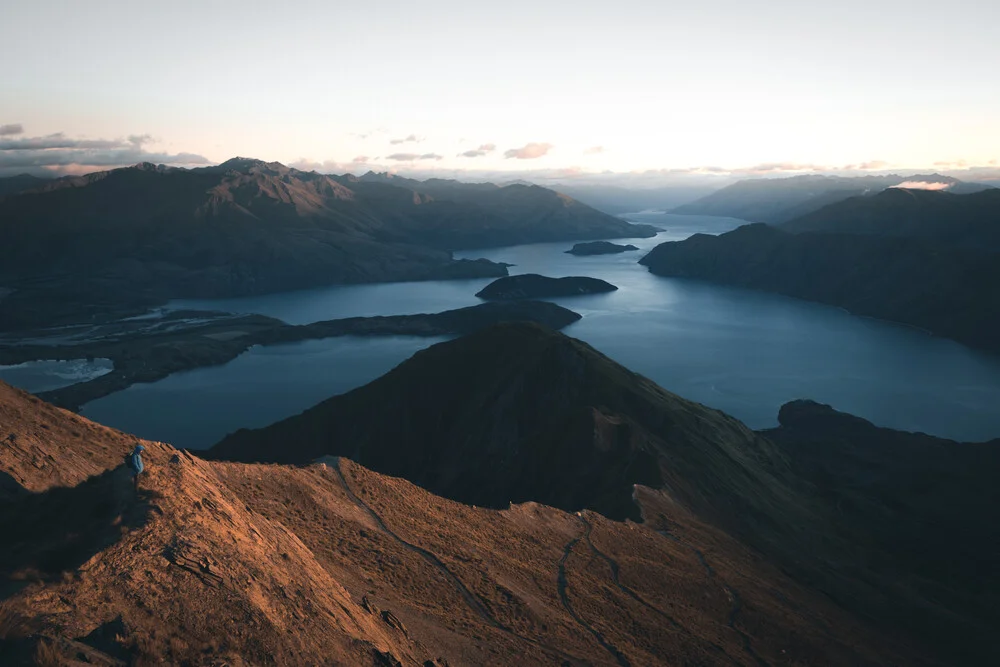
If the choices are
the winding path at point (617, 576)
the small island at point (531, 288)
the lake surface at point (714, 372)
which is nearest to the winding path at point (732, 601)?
the winding path at point (617, 576)

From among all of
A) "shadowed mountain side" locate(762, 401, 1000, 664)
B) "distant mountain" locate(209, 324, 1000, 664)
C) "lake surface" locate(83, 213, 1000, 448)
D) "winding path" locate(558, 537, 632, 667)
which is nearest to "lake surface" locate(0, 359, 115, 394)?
"lake surface" locate(83, 213, 1000, 448)

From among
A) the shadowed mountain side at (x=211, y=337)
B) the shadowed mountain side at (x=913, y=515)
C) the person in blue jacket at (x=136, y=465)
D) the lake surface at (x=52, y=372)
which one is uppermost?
the person in blue jacket at (x=136, y=465)

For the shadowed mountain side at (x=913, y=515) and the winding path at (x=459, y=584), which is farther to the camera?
the shadowed mountain side at (x=913, y=515)

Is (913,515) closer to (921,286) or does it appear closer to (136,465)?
(136,465)

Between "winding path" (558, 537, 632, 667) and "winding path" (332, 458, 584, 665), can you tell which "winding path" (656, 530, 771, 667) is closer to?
"winding path" (558, 537, 632, 667)

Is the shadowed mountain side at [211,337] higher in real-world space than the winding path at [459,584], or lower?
lower

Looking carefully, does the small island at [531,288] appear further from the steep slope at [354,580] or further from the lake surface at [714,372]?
the steep slope at [354,580]

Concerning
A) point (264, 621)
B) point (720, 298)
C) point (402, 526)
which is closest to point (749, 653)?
point (402, 526)
